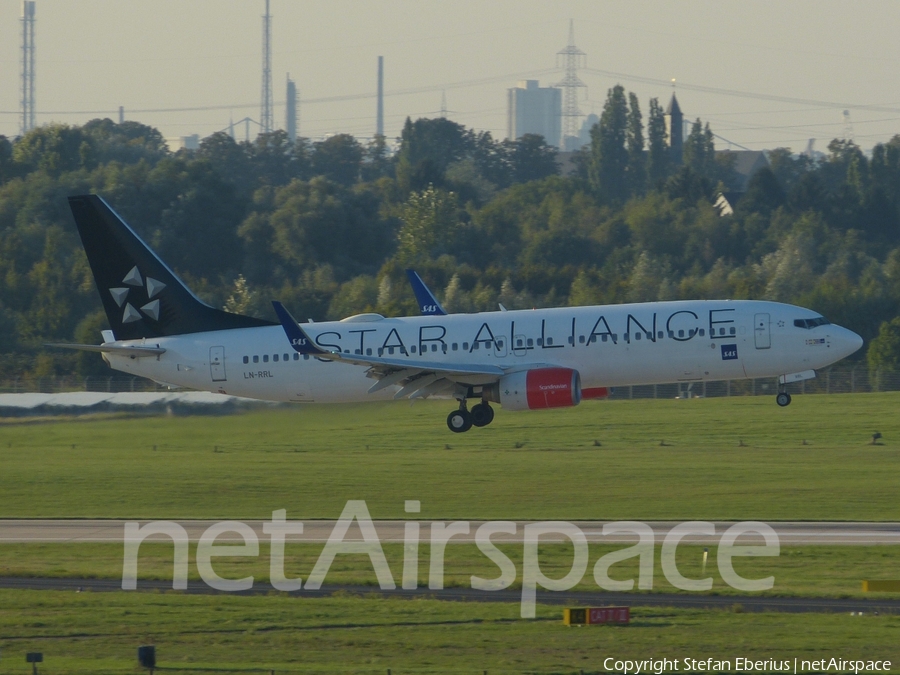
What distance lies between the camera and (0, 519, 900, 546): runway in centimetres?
5738

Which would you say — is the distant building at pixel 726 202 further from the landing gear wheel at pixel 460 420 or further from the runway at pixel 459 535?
the landing gear wheel at pixel 460 420

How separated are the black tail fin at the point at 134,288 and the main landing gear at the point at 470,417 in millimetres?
8460

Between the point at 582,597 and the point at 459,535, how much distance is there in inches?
468

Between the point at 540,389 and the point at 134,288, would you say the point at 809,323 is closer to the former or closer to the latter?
the point at 540,389

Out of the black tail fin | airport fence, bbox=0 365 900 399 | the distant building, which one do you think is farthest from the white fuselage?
the distant building

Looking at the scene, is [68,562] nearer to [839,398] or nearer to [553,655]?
[553,655]

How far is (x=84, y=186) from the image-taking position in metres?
148

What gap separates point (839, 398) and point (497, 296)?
31217 millimetres

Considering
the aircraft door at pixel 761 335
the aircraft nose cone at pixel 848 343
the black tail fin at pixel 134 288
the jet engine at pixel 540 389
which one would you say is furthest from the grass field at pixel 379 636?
the black tail fin at pixel 134 288

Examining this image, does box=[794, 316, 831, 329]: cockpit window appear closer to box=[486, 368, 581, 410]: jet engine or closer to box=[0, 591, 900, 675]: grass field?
box=[486, 368, 581, 410]: jet engine

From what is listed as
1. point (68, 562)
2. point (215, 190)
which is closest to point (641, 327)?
point (68, 562)

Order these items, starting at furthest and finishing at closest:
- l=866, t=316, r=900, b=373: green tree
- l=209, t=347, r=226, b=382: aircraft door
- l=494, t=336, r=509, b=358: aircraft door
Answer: l=866, t=316, r=900, b=373: green tree < l=209, t=347, r=226, b=382: aircraft door < l=494, t=336, r=509, b=358: aircraft door

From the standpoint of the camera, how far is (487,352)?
49.9 metres

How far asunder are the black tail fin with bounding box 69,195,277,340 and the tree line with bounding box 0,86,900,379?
3607 centimetres
